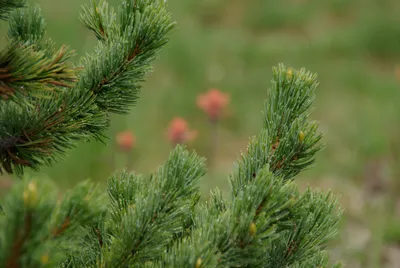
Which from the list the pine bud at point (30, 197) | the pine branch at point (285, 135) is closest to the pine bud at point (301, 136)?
the pine branch at point (285, 135)

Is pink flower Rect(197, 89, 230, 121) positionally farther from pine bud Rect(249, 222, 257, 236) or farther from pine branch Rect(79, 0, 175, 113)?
pine bud Rect(249, 222, 257, 236)

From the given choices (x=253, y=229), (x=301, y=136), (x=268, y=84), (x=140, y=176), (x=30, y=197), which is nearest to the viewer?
(x=30, y=197)

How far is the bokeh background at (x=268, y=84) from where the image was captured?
4.79m

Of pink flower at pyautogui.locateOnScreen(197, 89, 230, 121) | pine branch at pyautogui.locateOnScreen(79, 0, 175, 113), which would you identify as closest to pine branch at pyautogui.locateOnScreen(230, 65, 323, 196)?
pine branch at pyautogui.locateOnScreen(79, 0, 175, 113)

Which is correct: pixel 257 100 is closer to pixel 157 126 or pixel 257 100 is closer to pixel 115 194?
pixel 157 126

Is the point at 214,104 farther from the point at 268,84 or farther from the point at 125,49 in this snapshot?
the point at 125,49

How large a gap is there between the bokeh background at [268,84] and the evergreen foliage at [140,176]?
286 centimetres

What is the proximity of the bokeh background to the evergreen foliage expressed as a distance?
9.39 ft

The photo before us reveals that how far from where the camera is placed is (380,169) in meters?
5.06

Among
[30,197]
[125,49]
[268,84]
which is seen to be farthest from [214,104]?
[30,197]

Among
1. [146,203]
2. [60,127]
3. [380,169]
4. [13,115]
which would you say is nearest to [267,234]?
[146,203]

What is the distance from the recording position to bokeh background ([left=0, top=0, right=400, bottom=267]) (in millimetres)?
4789

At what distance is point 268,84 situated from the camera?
264 inches

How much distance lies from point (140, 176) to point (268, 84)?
535cm
